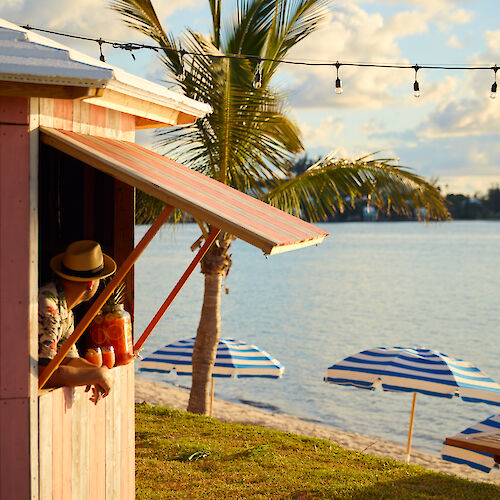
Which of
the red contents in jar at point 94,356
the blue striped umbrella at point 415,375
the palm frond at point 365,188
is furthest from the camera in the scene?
the blue striped umbrella at point 415,375

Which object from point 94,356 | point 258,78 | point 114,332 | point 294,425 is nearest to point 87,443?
point 94,356

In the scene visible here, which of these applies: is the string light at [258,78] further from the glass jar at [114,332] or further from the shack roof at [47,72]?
the shack roof at [47,72]

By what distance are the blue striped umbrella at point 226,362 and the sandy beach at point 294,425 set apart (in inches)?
160

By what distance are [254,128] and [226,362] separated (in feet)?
16.0

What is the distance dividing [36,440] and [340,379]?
29.1 feet

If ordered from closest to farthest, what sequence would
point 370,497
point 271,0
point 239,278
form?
point 370,497
point 271,0
point 239,278

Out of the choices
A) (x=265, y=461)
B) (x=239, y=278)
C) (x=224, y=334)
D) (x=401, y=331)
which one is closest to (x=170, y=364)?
(x=265, y=461)

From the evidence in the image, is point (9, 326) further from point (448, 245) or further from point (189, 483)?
point (448, 245)

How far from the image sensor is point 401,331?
137 ft

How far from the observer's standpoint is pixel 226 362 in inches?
545

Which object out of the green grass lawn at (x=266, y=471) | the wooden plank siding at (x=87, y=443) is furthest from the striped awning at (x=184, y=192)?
the green grass lawn at (x=266, y=471)

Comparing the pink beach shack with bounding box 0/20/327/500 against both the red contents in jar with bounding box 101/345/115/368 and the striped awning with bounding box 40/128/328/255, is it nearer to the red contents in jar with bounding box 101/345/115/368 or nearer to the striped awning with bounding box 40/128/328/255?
the striped awning with bounding box 40/128/328/255

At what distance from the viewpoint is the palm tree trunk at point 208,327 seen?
41.3 feet

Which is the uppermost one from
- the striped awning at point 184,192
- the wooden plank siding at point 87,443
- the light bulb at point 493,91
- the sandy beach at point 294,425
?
the light bulb at point 493,91
